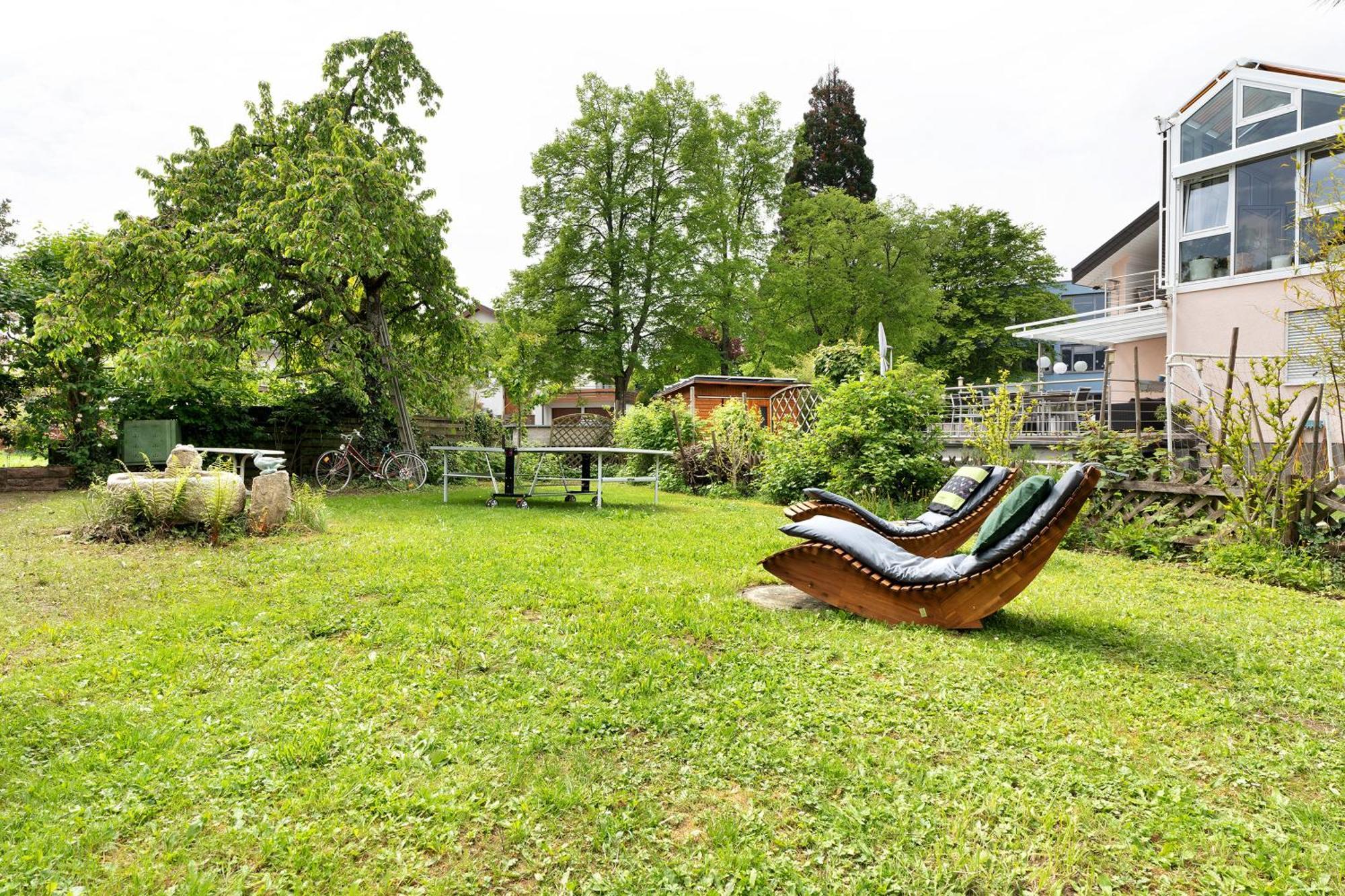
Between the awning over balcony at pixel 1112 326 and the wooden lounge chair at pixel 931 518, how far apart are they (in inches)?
408

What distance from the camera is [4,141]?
10422 millimetres

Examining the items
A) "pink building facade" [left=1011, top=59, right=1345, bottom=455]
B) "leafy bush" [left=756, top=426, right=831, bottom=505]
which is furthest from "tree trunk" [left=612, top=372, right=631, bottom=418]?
"pink building facade" [left=1011, top=59, right=1345, bottom=455]

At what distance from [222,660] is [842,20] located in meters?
7.65

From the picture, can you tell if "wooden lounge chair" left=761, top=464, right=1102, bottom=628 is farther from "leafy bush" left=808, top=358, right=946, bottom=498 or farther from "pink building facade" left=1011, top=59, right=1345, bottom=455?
"pink building facade" left=1011, top=59, right=1345, bottom=455

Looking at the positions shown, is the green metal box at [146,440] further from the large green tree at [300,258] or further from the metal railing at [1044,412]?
the metal railing at [1044,412]

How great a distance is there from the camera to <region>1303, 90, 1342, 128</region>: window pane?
39.8 feet

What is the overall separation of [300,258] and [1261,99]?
1856 cm

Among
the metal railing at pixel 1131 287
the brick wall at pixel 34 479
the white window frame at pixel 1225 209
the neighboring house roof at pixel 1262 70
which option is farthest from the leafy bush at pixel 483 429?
the metal railing at pixel 1131 287

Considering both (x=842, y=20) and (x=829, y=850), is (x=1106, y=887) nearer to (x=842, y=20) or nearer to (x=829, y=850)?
(x=829, y=850)

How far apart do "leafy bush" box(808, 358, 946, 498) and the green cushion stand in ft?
17.4

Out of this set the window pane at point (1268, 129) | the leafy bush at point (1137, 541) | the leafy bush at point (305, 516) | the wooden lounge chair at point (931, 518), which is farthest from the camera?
the window pane at point (1268, 129)

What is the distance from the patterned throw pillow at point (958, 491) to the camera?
607cm

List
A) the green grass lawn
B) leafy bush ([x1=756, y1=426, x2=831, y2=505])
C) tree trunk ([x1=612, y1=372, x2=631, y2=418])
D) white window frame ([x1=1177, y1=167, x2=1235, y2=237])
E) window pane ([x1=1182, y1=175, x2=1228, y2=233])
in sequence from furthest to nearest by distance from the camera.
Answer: tree trunk ([x1=612, y1=372, x2=631, y2=418]) → window pane ([x1=1182, y1=175, x2=1228, y2=233]) → white window frame ([x1=1177, y1=167, x2=1235, y2=237]) → leafy bush ([x1=756, y1=426, x2=831, y2=505]) → the green grass lawn

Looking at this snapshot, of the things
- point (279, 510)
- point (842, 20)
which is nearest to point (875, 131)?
point (842, 20)
